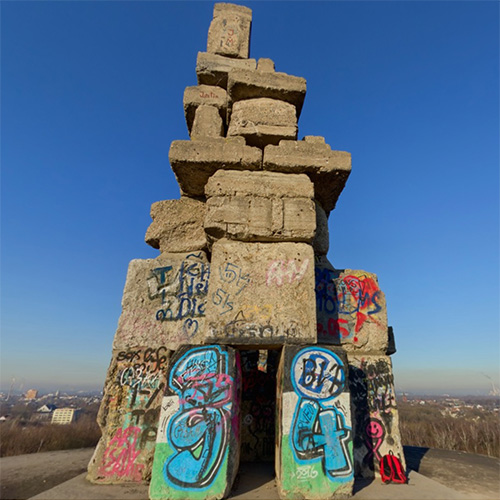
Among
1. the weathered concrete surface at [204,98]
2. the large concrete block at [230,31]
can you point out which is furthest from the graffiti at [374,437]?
the large concrete block at [230,31]

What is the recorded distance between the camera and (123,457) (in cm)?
290

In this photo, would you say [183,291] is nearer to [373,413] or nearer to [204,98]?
[373,413]

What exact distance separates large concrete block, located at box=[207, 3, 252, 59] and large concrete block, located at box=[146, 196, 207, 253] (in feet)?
8.48

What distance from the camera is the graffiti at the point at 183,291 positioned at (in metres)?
3.44

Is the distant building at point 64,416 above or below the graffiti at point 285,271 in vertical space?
below

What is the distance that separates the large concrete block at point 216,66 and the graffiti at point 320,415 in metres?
4.08

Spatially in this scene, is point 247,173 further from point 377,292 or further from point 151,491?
point 151,491

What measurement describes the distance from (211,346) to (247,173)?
1.96 m

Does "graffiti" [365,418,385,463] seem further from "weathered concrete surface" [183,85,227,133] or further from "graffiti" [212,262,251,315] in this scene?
"weathered concrete surface" [183,85,227,133]

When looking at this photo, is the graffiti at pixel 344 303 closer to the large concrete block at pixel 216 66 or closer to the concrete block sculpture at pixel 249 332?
the concrete block sculpture at pixel 249 332

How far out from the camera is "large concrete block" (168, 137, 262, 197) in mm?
3547

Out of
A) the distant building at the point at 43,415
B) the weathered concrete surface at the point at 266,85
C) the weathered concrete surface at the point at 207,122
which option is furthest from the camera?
the distant building at the point at 43,415

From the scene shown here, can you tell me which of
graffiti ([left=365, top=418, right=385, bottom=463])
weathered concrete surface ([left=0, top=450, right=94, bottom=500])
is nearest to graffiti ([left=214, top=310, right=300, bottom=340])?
graffiti ([left=365, top=418, right=385, bottom=463])

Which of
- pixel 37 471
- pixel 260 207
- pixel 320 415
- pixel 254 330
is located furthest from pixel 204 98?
pixel 37 471
